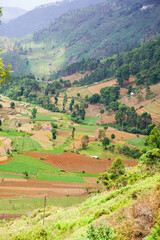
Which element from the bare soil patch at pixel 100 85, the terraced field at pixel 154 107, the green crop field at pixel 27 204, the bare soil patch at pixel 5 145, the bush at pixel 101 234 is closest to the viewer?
the bush at pixel 101 234

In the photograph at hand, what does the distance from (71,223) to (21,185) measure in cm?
3024

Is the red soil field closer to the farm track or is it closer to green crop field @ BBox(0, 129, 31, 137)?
the farm track

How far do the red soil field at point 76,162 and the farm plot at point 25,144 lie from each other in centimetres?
503

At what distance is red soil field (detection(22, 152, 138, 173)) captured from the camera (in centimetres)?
5069

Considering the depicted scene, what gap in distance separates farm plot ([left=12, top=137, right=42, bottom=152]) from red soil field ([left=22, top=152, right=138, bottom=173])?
5030 millimetres

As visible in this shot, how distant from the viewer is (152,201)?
9.42m

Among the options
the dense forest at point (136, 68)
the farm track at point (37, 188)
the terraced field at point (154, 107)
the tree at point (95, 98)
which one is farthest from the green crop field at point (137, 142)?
the dense forest at point (136, 68)

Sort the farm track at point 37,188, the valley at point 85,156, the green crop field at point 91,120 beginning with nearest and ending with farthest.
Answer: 1. the valley at point 85,156
2. the farm track at point 37,188
3. the green crop field at point 91,120

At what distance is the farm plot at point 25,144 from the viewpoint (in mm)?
59150

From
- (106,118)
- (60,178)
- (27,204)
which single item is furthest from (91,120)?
(27,204)

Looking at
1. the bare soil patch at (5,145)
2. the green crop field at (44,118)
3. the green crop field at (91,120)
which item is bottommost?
the green crop field at (91,120)

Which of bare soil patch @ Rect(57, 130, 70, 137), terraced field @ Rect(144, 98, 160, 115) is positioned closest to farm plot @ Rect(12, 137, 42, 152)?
bare soil patch @ Rect(57, 130, 70, 137)

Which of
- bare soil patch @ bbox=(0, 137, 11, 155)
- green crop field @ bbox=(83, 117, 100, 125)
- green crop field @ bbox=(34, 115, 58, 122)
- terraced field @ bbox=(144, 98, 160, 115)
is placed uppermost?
terraced field @ bbox=(144, 98, 160, 115)

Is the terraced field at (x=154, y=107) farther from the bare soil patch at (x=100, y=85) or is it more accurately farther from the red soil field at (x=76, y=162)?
the red soil field at (x=76, y=162)
